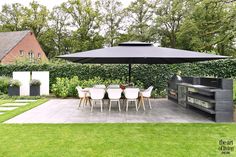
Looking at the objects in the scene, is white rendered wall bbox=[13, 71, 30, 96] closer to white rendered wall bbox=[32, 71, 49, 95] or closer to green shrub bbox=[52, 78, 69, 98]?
white rendered wall bbox=[32, 71, 49, 95]

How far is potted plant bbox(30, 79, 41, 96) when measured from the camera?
503 inches

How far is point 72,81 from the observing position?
12.9m

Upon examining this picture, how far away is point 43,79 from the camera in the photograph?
43.6ft

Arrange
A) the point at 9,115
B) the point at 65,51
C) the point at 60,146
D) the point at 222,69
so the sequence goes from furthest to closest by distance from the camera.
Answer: the point at 65,51 → the point at 222,69 → the point at 9,115 → the point at 60,146

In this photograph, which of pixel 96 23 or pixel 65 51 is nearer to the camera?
pixel 96 23

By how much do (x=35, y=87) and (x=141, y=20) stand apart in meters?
17.7

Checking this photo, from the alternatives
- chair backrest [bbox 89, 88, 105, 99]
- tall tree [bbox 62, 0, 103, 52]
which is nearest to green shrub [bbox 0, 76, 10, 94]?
chair backrest [bbox 89, 88, 105, 99]

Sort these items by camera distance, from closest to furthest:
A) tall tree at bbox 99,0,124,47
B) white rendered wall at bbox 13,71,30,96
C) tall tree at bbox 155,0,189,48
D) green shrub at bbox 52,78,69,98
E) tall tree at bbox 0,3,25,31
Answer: green shrub at bbox 52,78,69,98 < white rendered wall at bbox 13,71,30,96 < tall tree at bbox 155,0,189,48 < tall tree at bbox 99,0,124,47 < tall tree at bbox 0,3,25,31

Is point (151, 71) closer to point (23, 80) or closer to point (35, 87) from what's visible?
point (35, 87)

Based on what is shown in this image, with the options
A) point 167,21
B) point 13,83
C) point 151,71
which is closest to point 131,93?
point 151,71

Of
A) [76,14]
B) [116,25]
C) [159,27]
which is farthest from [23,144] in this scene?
[76,14]

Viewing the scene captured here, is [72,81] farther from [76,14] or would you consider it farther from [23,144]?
[76,14]

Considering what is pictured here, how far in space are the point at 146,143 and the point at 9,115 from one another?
191 inches

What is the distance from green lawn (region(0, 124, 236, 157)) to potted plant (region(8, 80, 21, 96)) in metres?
6.66
